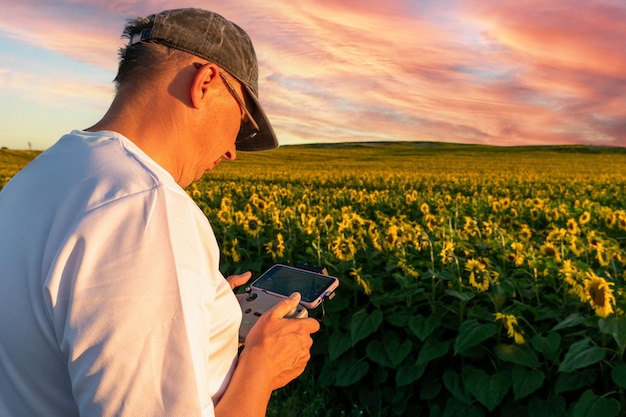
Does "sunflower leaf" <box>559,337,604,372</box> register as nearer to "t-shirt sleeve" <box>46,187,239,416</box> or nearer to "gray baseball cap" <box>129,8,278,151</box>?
"gray baseball cap" <box>129,8,278,151</box>

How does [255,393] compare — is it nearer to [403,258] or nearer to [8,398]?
[8,398]

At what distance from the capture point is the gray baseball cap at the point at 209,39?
1437mm

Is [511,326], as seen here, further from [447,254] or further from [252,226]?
[252,226]

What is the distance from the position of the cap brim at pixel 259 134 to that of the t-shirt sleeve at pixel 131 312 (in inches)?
24.5

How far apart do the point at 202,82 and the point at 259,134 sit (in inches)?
20.4

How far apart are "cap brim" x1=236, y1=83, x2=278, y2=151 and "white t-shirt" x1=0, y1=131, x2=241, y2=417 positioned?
0.49m

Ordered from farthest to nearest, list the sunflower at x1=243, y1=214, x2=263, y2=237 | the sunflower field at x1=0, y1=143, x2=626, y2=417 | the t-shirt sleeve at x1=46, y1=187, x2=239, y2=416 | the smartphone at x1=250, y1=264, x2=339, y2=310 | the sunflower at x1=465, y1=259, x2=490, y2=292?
the sunflower at x1=243, y1=214, x2=263, y2=237, the sunflower at x1=465, y1=259, x2=490, y2=292, the sunflower field at x1=0, y1=143, x2=626, y2=417, the smartphone at x1=250, y1=264, x2=339, y2=310, the t-shirt sleeve at x1=46, y1=187, x2=239, y2=416

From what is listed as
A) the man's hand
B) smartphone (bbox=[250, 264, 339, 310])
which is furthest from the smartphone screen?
the man's hand

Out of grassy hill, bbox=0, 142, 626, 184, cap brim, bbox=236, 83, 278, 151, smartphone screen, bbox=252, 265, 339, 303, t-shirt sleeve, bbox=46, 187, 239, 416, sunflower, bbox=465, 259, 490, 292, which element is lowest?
grassy hill, bbox=0, 142, 626, 184

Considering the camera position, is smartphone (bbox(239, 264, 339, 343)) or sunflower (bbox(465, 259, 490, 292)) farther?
sunflower (bbox(465, 259, 490, 292))

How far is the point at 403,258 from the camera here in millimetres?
3957

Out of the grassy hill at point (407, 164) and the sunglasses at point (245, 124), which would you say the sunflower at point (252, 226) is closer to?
the grassy hill at point (407, 164)

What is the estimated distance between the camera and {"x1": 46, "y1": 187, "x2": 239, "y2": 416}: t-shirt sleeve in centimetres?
99

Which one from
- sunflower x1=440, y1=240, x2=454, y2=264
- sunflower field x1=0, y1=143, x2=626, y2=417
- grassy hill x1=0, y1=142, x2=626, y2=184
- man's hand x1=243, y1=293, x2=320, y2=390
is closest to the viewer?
man's hand x1=243, y1=293, x2=320, y2=390
